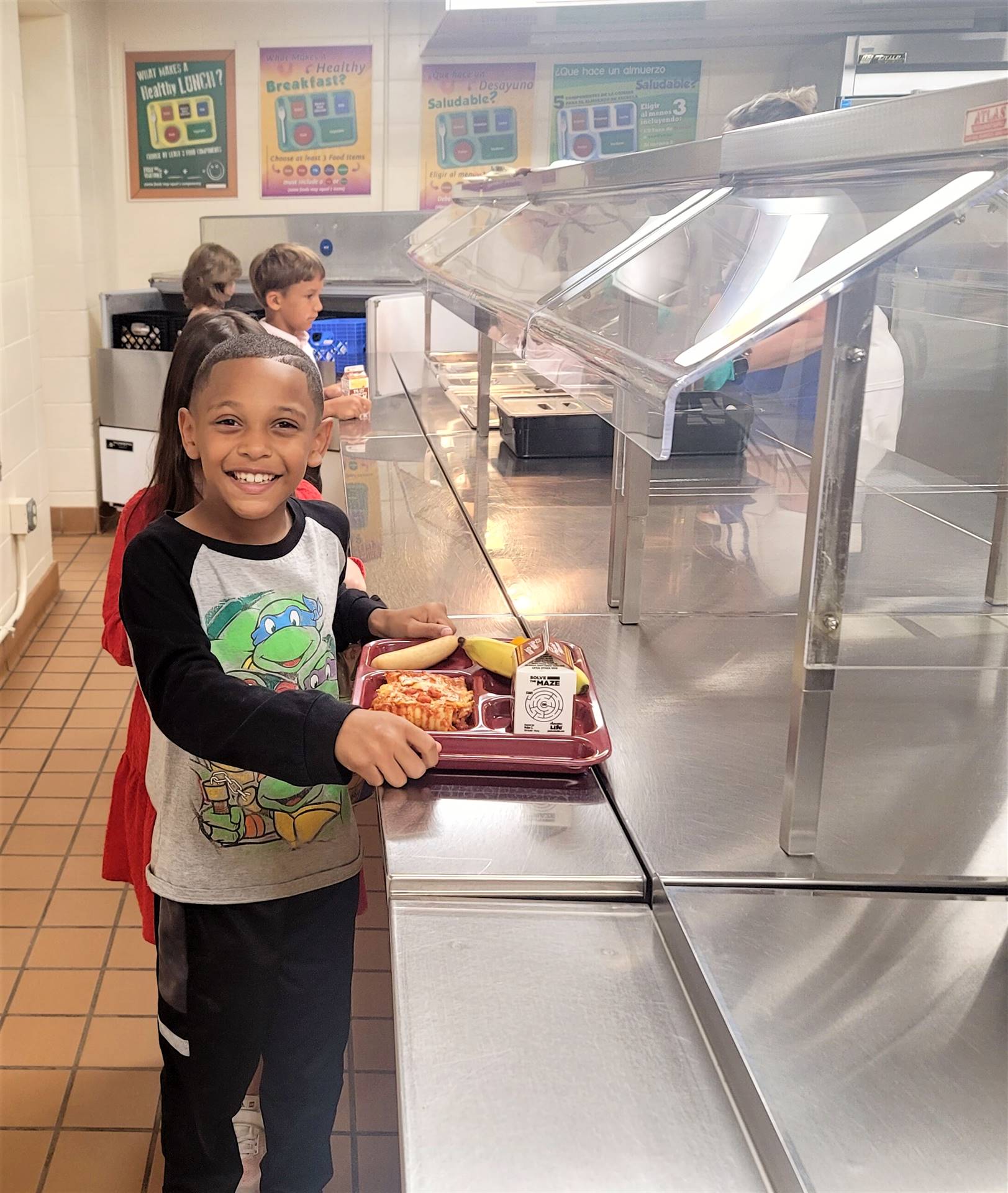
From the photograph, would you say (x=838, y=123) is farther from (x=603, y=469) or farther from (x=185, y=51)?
(x=185, y=51)

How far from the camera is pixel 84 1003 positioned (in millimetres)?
2232

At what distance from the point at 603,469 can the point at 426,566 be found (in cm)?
107

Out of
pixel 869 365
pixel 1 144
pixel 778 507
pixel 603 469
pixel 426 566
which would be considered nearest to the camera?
pixel 869 365

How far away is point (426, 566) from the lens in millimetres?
2203

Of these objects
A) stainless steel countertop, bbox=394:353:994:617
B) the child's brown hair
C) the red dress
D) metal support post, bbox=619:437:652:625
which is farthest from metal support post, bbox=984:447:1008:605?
the child's brown hair

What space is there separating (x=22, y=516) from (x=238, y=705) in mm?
3220

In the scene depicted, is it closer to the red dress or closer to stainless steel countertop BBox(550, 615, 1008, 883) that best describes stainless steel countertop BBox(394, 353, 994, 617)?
stainless steel countertop BBox(550, 615, 1008, 883)

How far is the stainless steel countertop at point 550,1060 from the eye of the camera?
31.3 inches

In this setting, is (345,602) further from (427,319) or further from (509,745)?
(427,319)

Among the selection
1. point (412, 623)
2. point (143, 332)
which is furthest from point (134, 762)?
point (143, 332)

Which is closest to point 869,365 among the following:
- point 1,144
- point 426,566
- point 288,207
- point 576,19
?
point 426,566

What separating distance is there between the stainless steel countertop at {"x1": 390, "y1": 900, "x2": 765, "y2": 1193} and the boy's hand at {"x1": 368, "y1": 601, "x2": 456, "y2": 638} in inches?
20.5

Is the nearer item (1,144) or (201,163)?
(1,144)

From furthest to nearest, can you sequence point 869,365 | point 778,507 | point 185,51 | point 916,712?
point 185,51, point 778,507, point 916,712, point 869,365
